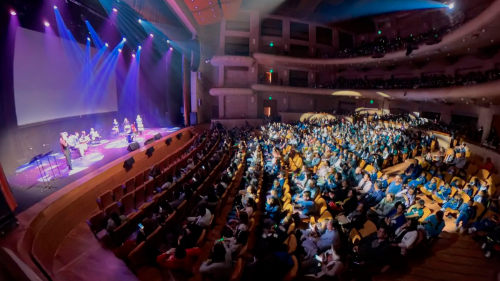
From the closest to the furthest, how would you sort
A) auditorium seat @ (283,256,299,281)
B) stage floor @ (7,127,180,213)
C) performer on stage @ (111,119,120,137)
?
auditorium seat @ (283,256,299,281) → stage floor @ (7,127,180,213) → performer on stage @ (111,119,120,137)

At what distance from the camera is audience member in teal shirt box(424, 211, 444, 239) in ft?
12.7

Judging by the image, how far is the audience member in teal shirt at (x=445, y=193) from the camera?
539 cm

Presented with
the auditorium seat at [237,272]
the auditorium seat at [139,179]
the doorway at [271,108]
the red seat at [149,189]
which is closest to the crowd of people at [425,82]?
the doorway at [271,108]

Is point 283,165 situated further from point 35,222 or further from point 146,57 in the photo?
point 146,57

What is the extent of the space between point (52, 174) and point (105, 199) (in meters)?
1.90

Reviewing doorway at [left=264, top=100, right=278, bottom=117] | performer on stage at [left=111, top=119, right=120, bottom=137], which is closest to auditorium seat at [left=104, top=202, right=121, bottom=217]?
performer on stage at [left=111, top=119, right=120, bottom=137]

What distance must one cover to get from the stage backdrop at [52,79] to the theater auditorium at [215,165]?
0.05 m

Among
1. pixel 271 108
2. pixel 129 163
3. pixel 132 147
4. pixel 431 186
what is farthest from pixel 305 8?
pixel 129 163

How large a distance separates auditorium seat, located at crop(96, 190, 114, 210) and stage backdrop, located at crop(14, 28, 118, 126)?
3689mm

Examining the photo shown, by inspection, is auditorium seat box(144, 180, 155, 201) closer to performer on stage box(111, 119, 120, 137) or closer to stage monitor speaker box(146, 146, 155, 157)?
stage monitor speaker box(146, 146, 155, 157)

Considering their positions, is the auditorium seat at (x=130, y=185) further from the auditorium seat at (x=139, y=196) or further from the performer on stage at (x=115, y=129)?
the performer on stage at (x=115, y=129)

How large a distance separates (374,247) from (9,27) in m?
8.90

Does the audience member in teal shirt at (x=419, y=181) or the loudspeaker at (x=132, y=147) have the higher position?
the loudspeaker at (x=132, y=147)

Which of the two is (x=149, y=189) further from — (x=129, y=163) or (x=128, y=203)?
(x=129, y=163)
